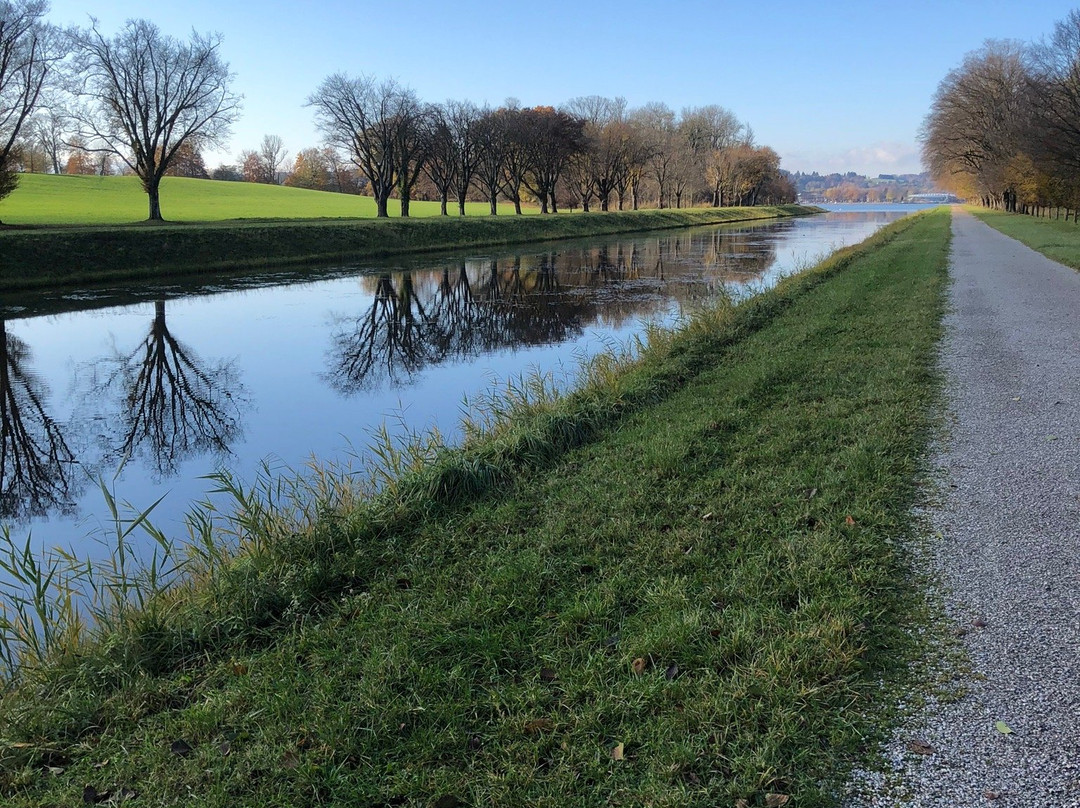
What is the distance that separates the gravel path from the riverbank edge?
2542cm

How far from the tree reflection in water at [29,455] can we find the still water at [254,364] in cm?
3

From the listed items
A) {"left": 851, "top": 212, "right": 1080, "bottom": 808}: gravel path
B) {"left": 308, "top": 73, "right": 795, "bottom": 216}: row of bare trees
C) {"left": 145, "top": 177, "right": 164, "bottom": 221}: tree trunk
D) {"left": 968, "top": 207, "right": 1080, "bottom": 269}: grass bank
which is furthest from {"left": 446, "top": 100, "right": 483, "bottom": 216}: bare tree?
{"left": 851, "top": 212, "right": 1080, "bottom": 808}: gravel path

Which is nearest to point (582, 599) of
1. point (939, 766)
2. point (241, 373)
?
point (939, 766)

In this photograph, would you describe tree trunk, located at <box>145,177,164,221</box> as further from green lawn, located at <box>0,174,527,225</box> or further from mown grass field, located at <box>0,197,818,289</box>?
mown grass field, located at <box>0,197,818,289</box>

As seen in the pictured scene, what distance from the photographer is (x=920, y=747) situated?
2947 mm

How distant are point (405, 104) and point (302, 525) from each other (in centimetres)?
5089

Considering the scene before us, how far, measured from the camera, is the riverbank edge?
23.3 m

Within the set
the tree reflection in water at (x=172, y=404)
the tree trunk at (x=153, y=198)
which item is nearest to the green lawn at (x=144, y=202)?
the tree trunk at (x=153, y=198)

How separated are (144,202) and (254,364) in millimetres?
44032

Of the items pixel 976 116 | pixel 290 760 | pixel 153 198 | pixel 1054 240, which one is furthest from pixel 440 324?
pixel 976 116

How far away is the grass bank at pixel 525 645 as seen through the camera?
3.02 m

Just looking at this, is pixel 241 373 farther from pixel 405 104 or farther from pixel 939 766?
pixel 405 104

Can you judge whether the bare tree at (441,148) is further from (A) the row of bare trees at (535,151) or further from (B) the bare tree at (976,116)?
(B) the bare tree at (976,116)

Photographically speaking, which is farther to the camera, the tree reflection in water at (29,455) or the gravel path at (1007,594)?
the tree reflection in water at (29,455)
